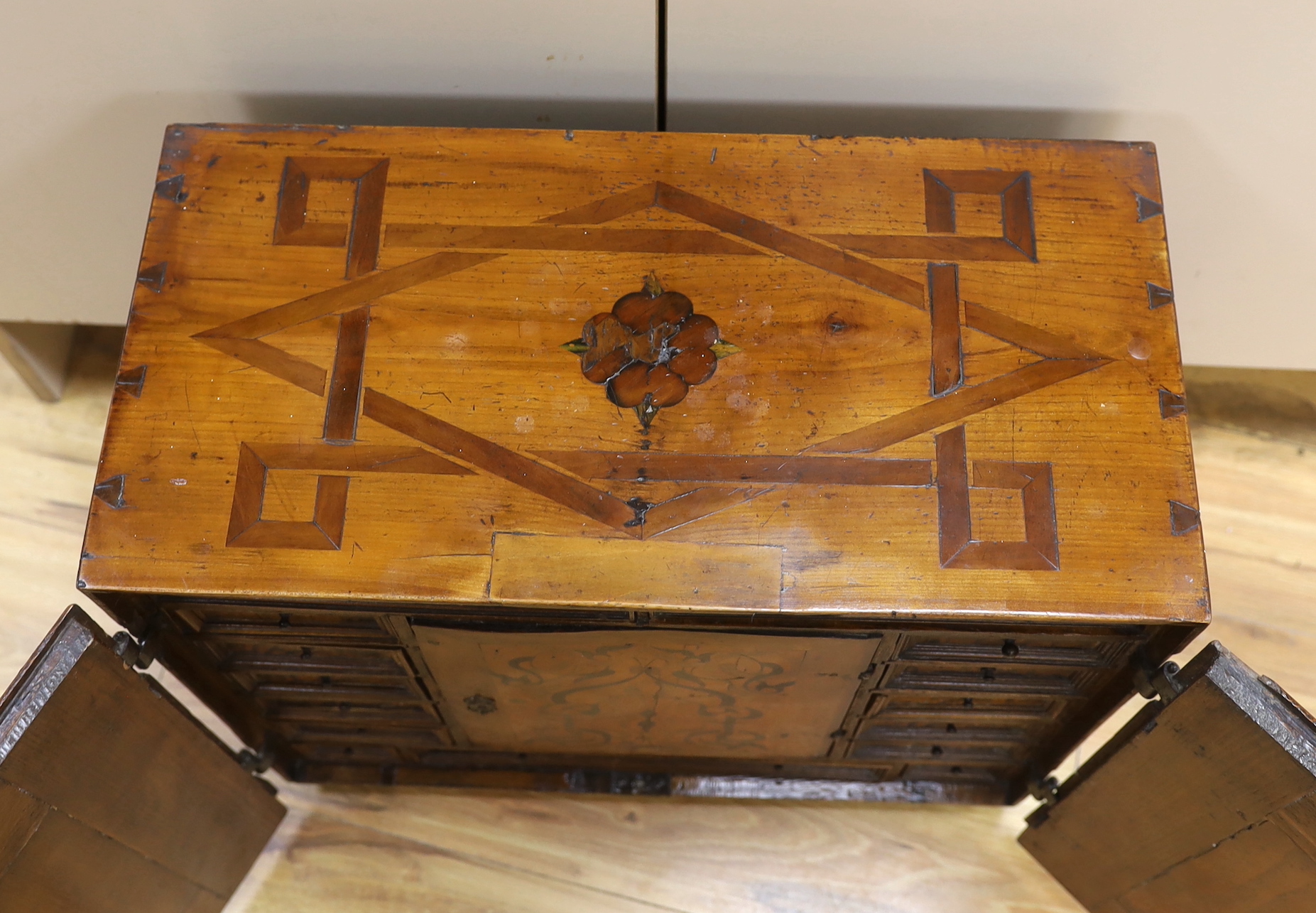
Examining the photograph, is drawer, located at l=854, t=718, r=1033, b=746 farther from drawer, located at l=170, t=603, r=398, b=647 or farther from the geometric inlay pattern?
drawer, located at l=170, t=603, r=398, b=647

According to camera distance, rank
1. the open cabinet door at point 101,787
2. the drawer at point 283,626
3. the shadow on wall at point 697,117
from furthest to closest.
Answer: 1. the shadow on wall at point 697,117
2. the drawer at point 283,626
3. the open cabinet door at point 101,787

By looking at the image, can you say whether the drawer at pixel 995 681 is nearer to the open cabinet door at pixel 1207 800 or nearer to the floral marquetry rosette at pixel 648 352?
the open cabinet door at pixel 1207 800

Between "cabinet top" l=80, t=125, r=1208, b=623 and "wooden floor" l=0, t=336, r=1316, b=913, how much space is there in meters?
0.57

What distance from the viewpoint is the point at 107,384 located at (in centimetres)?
158

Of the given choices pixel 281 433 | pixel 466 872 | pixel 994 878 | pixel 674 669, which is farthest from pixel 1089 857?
pixel 281 433

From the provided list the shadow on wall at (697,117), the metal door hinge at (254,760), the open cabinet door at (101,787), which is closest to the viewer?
the open cabinet door at (101,787)

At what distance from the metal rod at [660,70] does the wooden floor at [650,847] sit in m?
0.85

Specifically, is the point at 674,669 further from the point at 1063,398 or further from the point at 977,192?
the point at 977,192

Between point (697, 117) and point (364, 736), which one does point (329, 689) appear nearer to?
point (364, 736)

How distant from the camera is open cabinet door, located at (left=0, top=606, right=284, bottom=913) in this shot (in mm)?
874

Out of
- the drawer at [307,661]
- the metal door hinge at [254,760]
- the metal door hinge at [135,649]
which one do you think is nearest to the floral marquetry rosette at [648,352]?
the drawer at [307,661]


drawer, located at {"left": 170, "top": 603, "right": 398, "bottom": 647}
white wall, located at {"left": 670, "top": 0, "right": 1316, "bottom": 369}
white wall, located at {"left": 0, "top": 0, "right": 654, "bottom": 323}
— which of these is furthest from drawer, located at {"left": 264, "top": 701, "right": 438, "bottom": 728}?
white wall, located at {"left": 670, "top": 0, "right": 1316, "bottom": 369}

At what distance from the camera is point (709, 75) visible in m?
1.07

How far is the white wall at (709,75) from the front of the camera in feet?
3.30
